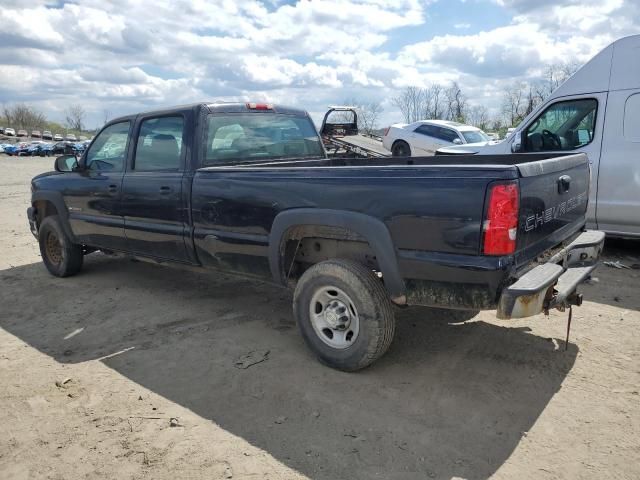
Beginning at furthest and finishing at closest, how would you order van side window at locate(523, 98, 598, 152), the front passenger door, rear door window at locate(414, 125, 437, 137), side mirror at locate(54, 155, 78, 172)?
rear door window at locate(414, 125, 437, 137), van side window at locate(523, 98, 598, 152), side mirror at locate(54, 155, 78, 172), the front passenger door

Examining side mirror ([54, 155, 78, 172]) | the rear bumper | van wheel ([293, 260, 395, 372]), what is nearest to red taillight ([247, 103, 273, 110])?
van wheel ([293, 260, 395, 372])

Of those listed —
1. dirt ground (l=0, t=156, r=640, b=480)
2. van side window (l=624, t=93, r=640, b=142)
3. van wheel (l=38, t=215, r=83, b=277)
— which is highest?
van side window (l=624, t=93, r=640, b=142)

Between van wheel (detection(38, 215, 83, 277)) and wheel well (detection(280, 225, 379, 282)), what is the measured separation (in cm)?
338

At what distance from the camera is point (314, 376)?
11.6 ft

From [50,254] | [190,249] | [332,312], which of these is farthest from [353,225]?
[50,254]

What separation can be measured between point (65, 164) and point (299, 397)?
427 cm

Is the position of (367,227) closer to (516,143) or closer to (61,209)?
(61,209)

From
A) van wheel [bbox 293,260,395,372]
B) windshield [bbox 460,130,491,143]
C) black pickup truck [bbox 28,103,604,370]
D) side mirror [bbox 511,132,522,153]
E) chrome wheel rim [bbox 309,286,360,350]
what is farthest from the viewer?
windshield [bbox 460,130,491,143]

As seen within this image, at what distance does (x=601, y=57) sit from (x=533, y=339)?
4160mm

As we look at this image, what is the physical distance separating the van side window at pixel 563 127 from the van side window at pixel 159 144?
14.8 feet

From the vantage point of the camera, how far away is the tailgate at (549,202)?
2.99m

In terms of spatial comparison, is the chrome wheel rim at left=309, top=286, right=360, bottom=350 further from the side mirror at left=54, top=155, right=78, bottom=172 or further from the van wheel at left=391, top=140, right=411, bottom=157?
the van wheel at left=391, top=140, right=411, bottom=157

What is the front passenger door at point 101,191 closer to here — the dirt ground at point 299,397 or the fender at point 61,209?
the fender at point 61,209

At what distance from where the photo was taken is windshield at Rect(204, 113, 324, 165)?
179 inches
